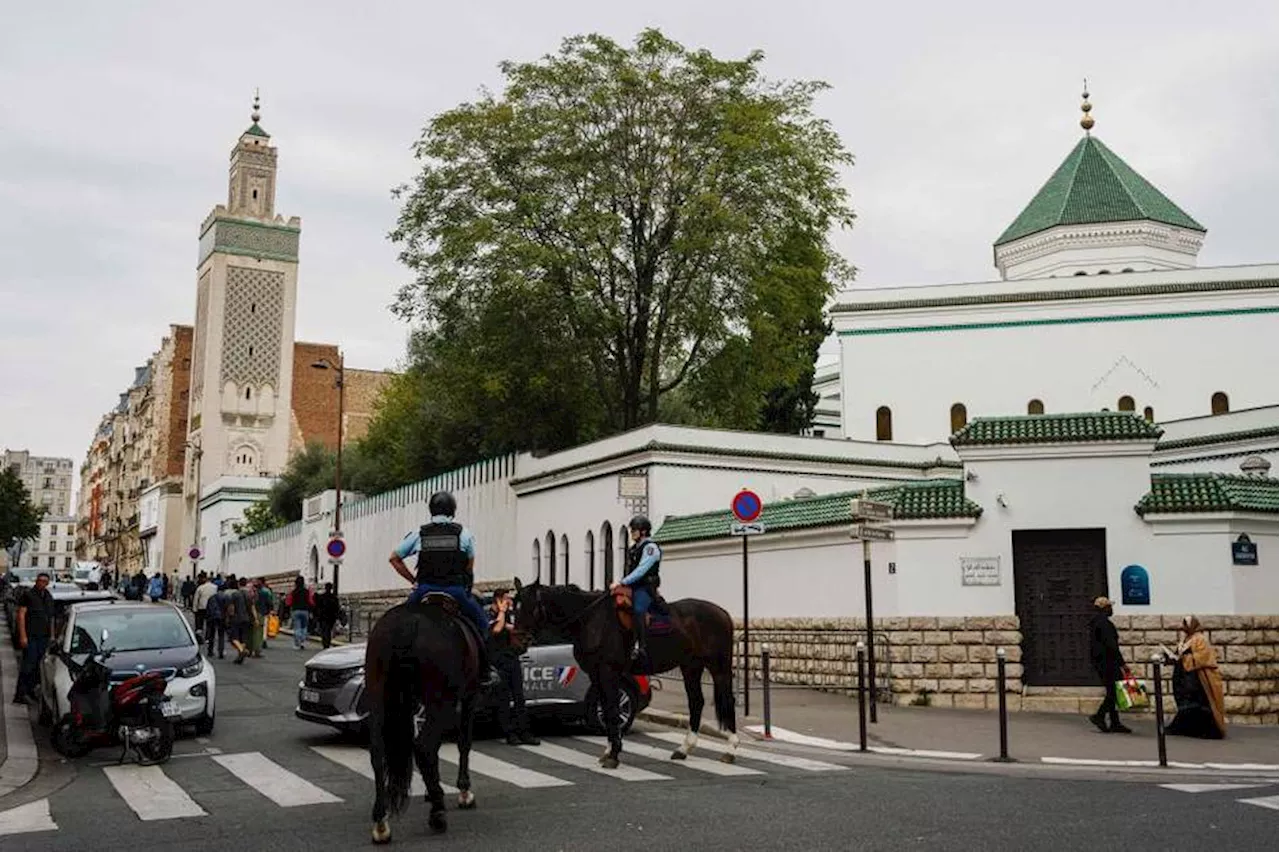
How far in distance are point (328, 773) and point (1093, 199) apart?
42639mm

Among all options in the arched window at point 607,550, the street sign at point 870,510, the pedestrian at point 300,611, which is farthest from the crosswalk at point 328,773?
the pedestrian at point 300,611

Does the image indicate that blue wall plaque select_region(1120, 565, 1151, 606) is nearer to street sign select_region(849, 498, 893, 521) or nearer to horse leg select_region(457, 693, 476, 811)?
street sign select_region(849, 498, 893, 521)

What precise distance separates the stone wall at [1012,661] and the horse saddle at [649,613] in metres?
7.59

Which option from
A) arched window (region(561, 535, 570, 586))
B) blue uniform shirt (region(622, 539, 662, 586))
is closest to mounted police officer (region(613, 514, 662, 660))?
blue uniform shirt (region(622, 539, 662, 586))

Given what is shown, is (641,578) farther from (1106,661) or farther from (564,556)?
(564,556)

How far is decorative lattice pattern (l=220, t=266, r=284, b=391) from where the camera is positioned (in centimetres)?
9288

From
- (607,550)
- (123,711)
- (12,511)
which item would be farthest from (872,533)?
(12,511)

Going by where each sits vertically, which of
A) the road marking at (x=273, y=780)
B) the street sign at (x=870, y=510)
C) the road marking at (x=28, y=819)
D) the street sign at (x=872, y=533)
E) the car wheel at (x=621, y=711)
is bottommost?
the road marking at (x=28, y=819)

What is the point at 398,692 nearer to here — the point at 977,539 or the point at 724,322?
the point at 977,539

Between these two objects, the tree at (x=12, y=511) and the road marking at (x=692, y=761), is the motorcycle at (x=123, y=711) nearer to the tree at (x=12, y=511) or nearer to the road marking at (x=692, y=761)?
the road marking at (x=692, y=761)

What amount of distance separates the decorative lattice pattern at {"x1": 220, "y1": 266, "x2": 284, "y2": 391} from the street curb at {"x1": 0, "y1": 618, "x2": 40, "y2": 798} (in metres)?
77.2

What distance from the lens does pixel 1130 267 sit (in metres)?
45.4

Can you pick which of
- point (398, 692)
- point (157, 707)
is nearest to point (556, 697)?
point (157, 707)

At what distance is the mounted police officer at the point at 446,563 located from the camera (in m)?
9.21
